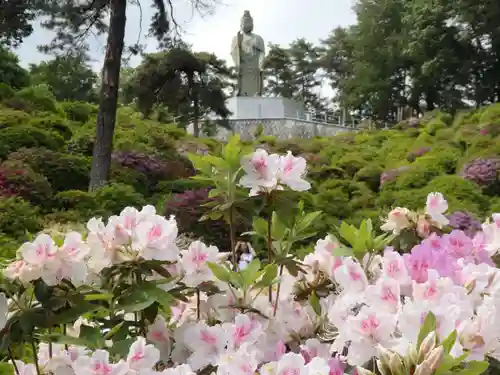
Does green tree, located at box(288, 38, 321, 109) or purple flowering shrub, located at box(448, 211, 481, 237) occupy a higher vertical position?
green tree, located at box(288, 38, 321, 109)

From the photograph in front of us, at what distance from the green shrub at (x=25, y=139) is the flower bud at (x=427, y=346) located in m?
8.20

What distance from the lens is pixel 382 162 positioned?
12.2 metres

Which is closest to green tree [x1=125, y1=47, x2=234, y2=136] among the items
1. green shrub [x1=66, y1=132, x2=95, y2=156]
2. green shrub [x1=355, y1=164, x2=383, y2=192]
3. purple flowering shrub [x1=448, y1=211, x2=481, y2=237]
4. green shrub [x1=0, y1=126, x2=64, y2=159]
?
green shrub [x1=66, y1=132, x2=95, y2=156]

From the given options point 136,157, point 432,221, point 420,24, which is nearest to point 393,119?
point 420,24

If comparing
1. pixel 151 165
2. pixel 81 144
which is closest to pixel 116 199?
pixel 151 165

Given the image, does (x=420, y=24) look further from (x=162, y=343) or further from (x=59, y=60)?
(x=162, y=343)

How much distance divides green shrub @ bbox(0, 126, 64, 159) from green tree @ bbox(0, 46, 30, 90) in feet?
26.1

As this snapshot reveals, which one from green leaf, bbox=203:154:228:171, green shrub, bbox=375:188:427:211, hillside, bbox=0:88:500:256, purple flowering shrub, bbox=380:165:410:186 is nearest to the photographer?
green leaf, bbox=203:154:228:171

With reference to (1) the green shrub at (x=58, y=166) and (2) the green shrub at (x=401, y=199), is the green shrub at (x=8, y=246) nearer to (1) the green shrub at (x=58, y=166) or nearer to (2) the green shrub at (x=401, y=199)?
(1) the green shrub at (x=58, y=166)

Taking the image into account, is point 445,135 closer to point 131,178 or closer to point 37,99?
point 131,178

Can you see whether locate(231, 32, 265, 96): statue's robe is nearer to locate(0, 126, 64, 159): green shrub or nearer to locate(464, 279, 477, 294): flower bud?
locate(0, 126, 64, 159): green shrub

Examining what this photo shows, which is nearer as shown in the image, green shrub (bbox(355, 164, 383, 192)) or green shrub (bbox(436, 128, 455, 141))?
green shrub (bbox(355, 164, 383, 192))

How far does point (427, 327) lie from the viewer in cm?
81

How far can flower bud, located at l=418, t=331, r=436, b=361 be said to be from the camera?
78 cm
